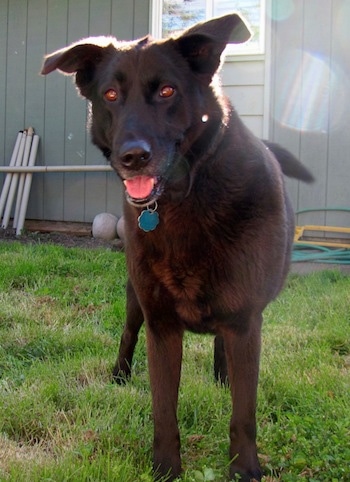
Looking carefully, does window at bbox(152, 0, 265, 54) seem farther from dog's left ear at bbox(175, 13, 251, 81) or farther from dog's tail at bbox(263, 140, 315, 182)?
dog's left ear at bbox(175, 13, 251, 81)

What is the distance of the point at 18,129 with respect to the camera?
700cm

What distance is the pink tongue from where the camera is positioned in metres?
1.87

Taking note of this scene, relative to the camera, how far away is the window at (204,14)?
566 centimetres

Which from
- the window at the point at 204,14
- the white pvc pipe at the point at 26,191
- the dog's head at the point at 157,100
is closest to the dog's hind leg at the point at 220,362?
the dog's head at the point at 157,100

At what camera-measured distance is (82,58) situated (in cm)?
208

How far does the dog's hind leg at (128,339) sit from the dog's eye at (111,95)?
1.02 m

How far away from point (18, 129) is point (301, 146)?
10.7 ft

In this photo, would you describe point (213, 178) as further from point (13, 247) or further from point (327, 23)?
point (327, 23)

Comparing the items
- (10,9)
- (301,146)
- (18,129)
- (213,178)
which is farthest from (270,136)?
(213,178)

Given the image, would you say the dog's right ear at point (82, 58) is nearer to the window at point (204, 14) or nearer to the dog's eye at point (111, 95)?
the dog's eye at point (111, 95)

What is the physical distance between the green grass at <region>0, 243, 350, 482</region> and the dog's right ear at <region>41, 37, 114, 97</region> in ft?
3.86

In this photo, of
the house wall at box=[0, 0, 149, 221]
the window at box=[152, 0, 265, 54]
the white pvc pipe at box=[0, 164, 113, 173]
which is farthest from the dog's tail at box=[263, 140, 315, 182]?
the house wall at box=[0, 0, 149, 221]

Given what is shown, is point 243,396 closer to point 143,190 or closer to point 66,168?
point 143,190

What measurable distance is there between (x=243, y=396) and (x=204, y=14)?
4803 millimetres
